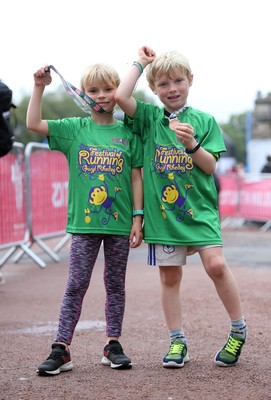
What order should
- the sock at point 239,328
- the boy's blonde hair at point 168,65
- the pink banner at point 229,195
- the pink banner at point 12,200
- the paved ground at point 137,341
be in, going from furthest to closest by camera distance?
the pink banner at point 229,195 → the pink banner at point 12,200 → the sock at point 239,328 → the boy's blonde hair at point 168,65 → the paved ground at point 137,341

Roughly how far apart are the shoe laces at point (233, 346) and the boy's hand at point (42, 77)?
179 centimetres

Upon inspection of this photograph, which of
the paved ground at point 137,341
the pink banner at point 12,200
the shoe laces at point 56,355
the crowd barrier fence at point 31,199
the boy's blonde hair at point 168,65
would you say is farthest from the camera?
the crowd barrier fence at point 31,199

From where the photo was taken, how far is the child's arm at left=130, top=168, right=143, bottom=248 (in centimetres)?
445

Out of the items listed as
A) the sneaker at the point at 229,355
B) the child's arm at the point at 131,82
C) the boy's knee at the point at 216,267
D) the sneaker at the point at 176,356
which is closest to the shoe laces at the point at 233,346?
the sneaker at the point at 229,355

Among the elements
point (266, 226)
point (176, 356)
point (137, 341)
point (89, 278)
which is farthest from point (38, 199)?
point (266, 226)

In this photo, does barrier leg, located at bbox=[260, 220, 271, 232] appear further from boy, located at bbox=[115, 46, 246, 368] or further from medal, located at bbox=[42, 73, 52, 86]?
medal, located at bbox=[42, 73, 52, 86]

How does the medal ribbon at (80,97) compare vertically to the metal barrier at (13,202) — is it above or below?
above

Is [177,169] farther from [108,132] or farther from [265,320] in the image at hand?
[265,320]

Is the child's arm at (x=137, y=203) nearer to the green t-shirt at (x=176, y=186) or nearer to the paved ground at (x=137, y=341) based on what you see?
the green t-shirt at (x=176, y=186)

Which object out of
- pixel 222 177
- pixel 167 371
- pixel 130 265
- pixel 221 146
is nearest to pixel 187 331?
pixel 167 371

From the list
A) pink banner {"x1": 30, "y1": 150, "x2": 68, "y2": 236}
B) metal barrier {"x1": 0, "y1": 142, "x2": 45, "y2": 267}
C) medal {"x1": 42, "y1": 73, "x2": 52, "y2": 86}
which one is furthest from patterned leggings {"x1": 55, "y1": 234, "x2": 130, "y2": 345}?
pink banner {"x1": 30, "y1": 150, "x2": 68, "y2": 236}

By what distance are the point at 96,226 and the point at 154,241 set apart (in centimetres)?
34

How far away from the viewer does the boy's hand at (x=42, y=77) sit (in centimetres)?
437

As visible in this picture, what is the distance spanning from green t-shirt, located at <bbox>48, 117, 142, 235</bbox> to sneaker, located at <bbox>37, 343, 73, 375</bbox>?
663 millimetres
